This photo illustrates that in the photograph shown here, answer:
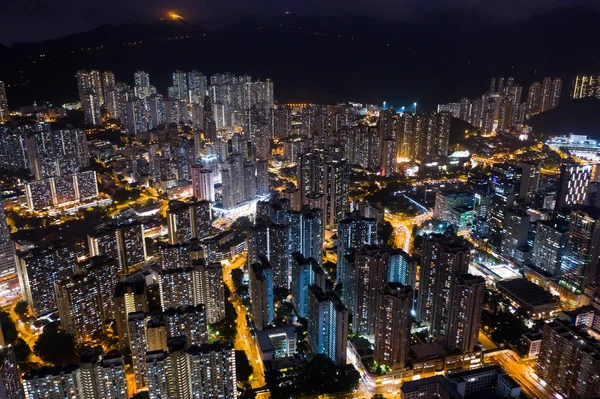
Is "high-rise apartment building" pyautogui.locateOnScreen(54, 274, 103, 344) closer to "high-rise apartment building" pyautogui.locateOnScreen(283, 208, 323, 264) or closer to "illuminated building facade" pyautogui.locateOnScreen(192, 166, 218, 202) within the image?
"high-rise apartment building" pyautogui.locateOnScreen(283, 208, 323, 264)

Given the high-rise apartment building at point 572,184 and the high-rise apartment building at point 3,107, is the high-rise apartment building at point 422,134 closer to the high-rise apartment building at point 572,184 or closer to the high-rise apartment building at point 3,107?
the high-rise apartment building at point 572,184

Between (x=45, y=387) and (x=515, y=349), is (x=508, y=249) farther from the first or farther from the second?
(x=45, y=387)

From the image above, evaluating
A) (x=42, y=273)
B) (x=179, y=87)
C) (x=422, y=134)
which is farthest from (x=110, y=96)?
(x=42, y=273)

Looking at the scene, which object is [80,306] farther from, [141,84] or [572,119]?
[572,119]

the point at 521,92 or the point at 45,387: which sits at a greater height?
the point at 521,92

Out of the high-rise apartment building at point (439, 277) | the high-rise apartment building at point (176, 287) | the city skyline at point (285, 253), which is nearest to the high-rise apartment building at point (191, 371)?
the city skyline at point (285, 253)

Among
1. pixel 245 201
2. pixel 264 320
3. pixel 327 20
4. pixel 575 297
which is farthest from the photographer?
pixel 327 20

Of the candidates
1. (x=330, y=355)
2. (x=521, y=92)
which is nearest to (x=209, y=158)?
(x=330, y=355)
